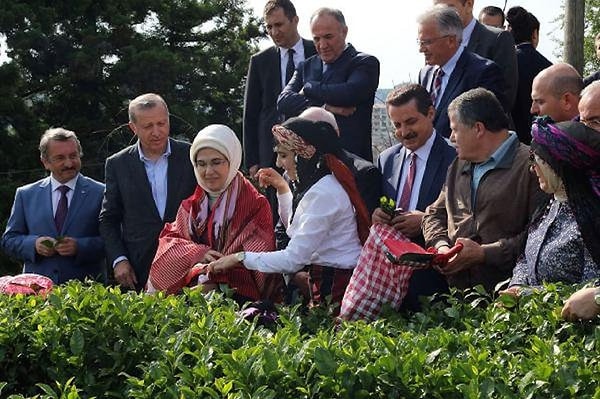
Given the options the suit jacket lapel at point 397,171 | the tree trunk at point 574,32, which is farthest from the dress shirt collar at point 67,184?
the tree trunk at point 574,32

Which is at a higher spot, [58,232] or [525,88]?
[525,88]

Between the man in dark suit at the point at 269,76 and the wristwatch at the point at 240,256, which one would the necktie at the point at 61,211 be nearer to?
the man in dark suit at the point at 269,76

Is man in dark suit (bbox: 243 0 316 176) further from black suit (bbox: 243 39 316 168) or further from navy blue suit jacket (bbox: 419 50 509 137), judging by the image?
navy blue suit jacket (bbox: 419 50 509 137)

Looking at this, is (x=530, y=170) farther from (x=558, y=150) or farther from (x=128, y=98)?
(x=128, y=98)

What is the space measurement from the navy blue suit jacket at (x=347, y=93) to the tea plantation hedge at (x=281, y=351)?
7.18 ft

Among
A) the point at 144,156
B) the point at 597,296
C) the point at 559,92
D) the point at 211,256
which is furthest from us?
the point at 144,156

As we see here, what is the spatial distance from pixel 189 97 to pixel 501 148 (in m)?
13.1

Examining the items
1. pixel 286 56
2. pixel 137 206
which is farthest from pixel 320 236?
pixel 286 56

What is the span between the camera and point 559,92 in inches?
229

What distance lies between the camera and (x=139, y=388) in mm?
4004

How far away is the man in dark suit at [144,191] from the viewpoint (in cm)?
707

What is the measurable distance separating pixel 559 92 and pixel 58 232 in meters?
3.94

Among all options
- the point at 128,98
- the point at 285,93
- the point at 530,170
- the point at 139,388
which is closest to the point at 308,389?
the point at 139,388

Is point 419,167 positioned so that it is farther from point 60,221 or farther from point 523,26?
point 60,221
